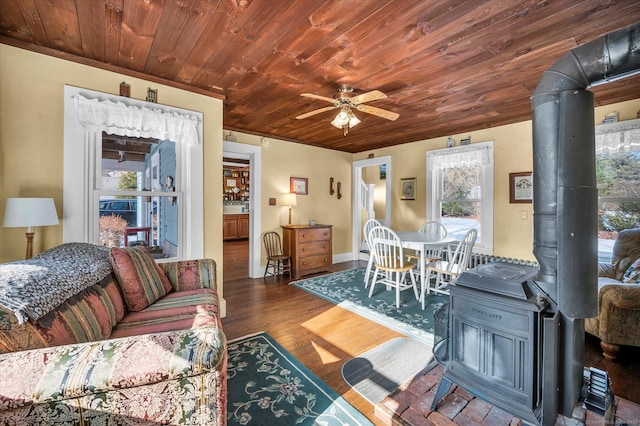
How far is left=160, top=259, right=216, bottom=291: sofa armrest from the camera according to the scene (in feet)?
7.60

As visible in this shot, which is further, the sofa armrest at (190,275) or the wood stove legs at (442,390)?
the sofa armrest at (190,275)

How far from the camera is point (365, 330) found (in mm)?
2629

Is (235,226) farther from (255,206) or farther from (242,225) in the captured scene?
(255,206)

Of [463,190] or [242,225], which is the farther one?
[242,225]

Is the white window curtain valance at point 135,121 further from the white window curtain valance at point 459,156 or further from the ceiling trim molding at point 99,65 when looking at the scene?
the white window curtain valance at point 459,156

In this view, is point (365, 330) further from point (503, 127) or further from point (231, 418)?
point (503, 127)

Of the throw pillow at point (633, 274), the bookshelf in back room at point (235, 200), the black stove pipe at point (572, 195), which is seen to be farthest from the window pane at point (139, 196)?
the bookshelf in back room at point (235, 200)

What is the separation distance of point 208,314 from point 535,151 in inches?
83.2

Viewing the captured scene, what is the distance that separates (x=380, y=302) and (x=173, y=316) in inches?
90.4

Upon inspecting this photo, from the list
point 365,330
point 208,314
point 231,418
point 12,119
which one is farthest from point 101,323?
point 365,330

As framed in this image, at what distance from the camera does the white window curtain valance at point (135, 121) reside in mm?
2266

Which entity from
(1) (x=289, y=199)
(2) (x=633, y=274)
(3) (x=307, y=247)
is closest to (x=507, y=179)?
(2) (x=633, y=274)

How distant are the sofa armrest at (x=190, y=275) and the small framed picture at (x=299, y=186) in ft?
9.06

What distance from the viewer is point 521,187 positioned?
369cm
